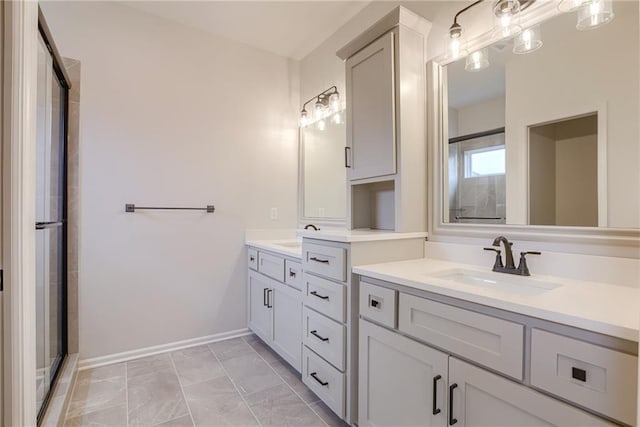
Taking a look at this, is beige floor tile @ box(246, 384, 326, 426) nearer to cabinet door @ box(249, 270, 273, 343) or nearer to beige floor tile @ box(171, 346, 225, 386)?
beige floor tile @ box(171, 346, 225, 386)

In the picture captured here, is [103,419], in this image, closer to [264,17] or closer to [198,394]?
[198,394]

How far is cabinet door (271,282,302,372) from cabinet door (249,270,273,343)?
0.09 metres

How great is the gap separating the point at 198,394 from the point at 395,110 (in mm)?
2038

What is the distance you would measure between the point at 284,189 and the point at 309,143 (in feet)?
1.64

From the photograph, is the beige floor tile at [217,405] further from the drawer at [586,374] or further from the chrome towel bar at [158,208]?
the drawer at [586,374]

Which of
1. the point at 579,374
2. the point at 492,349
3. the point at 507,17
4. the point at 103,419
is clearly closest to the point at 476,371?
the point at 492,349

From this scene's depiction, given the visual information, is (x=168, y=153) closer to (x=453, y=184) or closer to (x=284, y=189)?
(x=284, y=189)

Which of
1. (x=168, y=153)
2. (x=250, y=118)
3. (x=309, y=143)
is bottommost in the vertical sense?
(x=168, y=153)

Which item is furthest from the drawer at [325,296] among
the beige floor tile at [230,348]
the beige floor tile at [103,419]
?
the beige floor tile at [103,419]

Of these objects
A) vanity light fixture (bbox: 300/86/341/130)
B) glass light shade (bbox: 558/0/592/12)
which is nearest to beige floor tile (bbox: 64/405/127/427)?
vanity light fixture (bbox: 300/86/341/130)

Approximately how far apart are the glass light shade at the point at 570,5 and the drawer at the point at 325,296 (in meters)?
1.51

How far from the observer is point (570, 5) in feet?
4.17

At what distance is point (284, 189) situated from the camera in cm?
305

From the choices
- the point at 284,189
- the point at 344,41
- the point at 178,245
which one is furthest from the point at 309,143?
the point at 178,245
